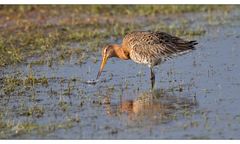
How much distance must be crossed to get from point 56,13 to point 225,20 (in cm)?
414

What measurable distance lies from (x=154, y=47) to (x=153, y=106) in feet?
6.05

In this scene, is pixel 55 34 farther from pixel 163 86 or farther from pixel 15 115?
pixel 15 115

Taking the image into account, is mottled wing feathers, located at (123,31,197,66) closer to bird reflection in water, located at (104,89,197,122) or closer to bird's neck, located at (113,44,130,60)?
bird's neck, located at (113,44,130,60)

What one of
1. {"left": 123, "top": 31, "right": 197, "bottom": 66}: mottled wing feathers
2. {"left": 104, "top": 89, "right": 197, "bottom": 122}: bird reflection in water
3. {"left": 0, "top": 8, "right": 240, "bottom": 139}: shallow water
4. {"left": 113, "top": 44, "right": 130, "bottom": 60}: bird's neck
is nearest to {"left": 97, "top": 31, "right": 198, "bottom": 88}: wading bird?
{"left": 123, "top": 31, "right": 197, "bottom": 66}: mottled wing feathers

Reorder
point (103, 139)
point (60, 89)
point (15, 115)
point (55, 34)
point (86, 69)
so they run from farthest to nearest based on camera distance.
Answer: point (55, 34), point (86, 69), point (60, 89), point (15, 115), point (103, 139)

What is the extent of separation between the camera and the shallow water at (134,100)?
8.39m

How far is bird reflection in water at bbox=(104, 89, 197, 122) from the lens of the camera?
356 inches

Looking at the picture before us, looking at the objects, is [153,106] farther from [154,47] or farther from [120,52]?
[120,52]

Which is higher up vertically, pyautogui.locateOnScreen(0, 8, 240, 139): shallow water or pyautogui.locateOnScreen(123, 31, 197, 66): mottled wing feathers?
pyautogui.locateOnScreen(123, 31, 197, 66): mottled wing feathers

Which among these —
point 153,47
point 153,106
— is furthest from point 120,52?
point 153,106

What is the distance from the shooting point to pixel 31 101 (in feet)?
32.9

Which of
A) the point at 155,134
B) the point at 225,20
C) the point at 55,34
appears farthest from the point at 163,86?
the point at 225,20

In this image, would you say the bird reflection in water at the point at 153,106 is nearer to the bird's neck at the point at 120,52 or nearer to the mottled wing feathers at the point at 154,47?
the mottled wing feathers at the point at 154,47

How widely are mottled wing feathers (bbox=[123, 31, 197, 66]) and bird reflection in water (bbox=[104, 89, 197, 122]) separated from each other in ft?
3.10
